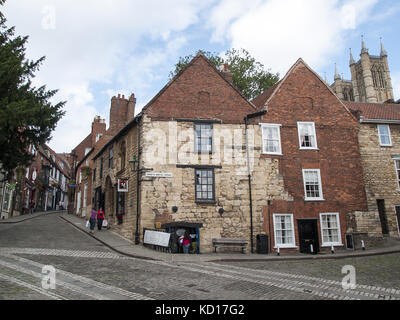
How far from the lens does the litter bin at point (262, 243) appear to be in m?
17.5

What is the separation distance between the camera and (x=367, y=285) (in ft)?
32.1

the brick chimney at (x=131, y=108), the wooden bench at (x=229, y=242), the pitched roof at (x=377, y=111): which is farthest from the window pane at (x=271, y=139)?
the brick chimney at (x=131, y=108)

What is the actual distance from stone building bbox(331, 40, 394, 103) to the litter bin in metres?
70.7

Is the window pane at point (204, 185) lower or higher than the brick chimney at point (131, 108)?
lower

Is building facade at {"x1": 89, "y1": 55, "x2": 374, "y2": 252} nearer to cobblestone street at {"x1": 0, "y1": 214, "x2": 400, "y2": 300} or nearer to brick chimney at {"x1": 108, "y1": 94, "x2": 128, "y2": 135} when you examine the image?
cobblestone street at {"x1": 0, "y1": 214, "x2": 400, "y2": 300}

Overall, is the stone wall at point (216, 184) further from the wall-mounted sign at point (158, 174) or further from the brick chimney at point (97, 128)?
the brick chimney at point (97, 128)

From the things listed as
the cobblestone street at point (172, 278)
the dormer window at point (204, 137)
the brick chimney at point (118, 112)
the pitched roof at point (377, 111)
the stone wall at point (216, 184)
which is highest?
the brick chimney at point (118, 112)

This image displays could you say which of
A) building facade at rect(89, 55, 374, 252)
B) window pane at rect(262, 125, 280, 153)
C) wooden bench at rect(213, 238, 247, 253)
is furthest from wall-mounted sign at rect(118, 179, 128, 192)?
window pane at rect(262, 125, 280, 153)

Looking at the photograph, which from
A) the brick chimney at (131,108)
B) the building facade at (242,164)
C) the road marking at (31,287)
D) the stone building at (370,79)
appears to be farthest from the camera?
the stone building at (370,79)

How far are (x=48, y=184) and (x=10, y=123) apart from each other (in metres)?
36.0

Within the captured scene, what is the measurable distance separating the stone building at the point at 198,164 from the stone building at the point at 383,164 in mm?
7281

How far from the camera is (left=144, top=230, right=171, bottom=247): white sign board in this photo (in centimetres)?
1590
